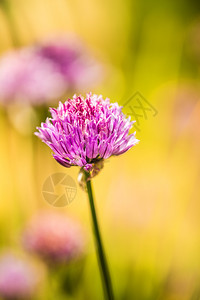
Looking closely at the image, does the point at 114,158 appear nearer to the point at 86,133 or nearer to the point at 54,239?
the point at 54,239

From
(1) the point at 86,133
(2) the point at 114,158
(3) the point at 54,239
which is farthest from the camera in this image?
(2) the point at 114,158

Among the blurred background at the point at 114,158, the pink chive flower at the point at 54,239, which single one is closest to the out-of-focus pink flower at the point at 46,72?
the blurred background at the point at 114,158

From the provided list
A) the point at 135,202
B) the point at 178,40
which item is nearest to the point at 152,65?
the point at 178,40

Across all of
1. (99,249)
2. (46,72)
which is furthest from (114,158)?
(99,249)

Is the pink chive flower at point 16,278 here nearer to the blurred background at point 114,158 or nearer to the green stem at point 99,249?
the blurred background at point 114,158

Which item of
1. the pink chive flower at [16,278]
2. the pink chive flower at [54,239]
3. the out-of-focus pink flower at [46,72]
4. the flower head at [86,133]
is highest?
the out-of-focus pink flower at [46,72]

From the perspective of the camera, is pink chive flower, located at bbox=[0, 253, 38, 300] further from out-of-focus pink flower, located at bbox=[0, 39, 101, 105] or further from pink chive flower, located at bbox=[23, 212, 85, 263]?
out-of-focus pink flower, located at bbox=[0, 39, 101, 105]

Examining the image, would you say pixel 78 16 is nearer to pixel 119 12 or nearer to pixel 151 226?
pixel 119 12
